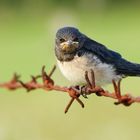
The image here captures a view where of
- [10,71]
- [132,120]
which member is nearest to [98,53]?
[132,120]

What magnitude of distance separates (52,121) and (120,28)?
12.3 metres

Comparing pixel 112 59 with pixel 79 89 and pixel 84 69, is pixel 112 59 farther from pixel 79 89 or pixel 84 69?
pixel 79 89

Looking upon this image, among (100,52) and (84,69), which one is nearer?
(84,69)

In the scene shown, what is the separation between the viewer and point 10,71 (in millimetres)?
16859

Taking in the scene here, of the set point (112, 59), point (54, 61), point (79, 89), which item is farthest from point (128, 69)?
point (54, 61)

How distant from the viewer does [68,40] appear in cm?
855

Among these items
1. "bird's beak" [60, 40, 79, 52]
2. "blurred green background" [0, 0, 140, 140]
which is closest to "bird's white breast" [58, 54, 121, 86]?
"bird's beak" [60, 40, 79, 52]

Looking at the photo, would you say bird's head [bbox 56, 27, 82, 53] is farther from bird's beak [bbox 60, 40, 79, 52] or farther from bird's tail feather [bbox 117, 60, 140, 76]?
bird's tail feather [bbox 117, 60, 140, 76]

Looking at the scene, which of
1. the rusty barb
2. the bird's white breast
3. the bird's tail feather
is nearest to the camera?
the rusty barb

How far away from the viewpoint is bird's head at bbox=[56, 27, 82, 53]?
8.41 metres

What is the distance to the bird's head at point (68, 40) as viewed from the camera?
841cm

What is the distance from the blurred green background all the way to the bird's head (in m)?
1.97

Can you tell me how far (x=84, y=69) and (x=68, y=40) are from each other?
0.41 m

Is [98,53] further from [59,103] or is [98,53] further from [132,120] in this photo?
[59,103]
